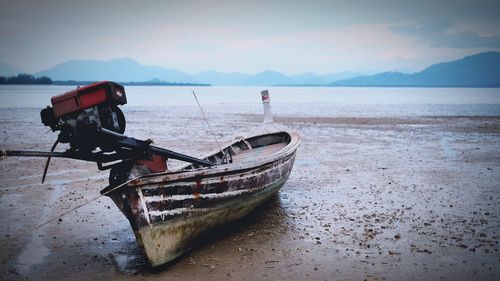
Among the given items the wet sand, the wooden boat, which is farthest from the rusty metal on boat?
the wet sand

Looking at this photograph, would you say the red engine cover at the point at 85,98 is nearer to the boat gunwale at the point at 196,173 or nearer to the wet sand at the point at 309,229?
the boat gunwale at the point at 196,173

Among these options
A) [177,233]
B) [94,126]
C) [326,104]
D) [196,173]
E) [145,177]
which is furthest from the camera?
[326,104]

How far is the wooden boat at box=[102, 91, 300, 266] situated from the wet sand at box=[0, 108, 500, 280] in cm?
41

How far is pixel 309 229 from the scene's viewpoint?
285 inches

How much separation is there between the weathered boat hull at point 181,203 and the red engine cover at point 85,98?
1.17 metres

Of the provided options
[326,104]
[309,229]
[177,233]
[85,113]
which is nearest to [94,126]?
[85,113]

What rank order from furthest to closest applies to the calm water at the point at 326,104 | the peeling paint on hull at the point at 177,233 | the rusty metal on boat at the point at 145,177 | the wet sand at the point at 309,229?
the calm water at the point at 326,104, the wet sand at the point at 309,229, the peeling paint on hull at the point at 177,233, the rusty metal on boat at the point at 145,177

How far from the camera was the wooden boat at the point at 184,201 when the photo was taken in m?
5.14

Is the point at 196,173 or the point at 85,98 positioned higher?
the point at 85,98

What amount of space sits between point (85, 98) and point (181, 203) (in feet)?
6.59

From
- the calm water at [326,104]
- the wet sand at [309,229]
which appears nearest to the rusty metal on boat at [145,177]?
the wet sand at [309,229]

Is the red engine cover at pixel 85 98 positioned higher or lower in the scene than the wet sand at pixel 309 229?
higher

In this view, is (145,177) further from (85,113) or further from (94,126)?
(85,113)

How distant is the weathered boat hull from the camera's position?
515 cm
